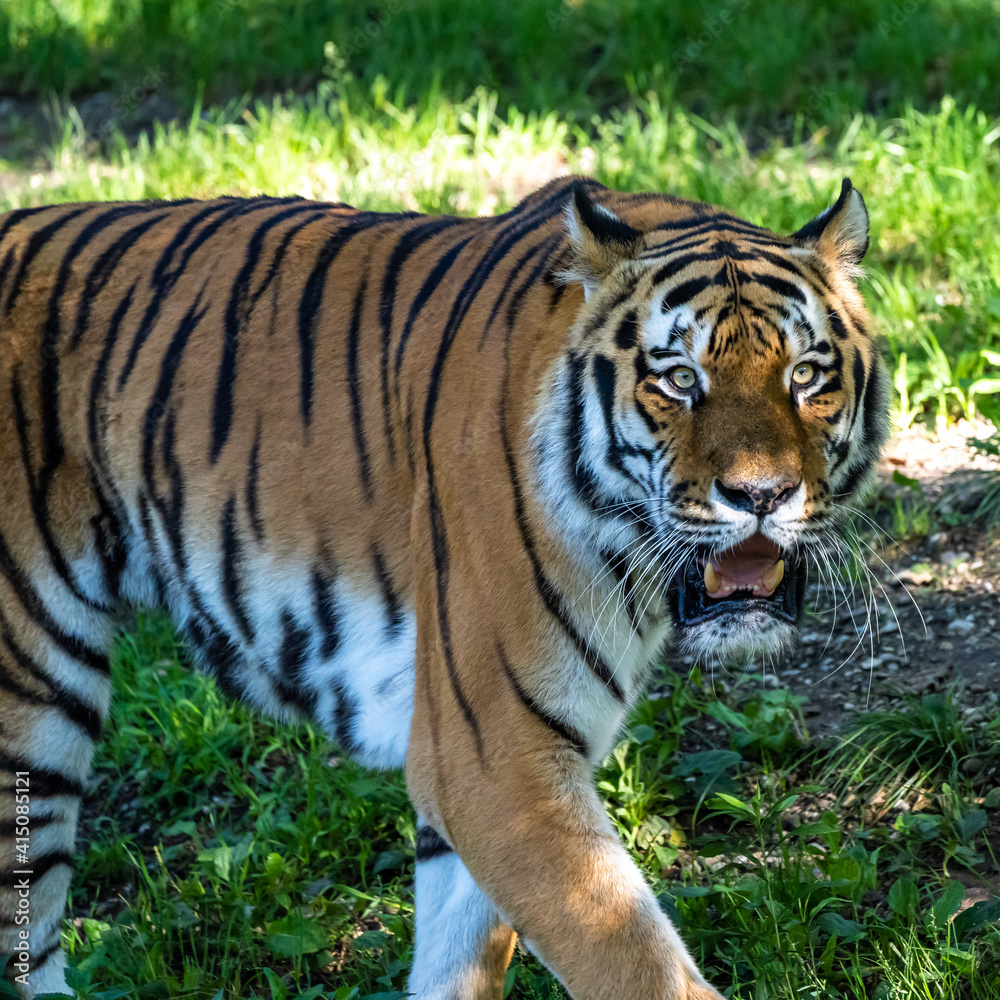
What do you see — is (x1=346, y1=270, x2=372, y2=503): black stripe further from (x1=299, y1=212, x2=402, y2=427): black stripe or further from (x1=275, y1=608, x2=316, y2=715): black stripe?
(x1=275, y1=608, x2=316, y2=715): black stripe

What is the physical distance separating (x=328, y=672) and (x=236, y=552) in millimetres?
280

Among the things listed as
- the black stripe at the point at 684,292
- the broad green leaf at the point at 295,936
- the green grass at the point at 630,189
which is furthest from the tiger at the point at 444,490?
the green grass at the point at 630,189

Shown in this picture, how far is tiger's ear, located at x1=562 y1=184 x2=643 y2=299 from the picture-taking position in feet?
6.30

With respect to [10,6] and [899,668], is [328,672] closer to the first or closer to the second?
[899,668]

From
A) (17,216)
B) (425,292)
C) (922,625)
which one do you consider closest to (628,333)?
(425,292)

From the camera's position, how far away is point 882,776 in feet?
8.96

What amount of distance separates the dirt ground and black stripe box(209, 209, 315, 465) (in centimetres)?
143

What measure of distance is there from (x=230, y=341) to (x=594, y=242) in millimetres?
781

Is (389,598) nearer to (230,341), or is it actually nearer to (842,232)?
(230,341)

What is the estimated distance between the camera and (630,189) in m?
4.71

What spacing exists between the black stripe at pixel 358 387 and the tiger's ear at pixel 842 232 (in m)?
0.79

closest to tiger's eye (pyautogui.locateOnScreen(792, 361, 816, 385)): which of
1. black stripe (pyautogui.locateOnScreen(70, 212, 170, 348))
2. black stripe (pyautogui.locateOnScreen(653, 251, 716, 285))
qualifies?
black stripe (pyautogui.locateOnScreen(653, 251, 716, 285))

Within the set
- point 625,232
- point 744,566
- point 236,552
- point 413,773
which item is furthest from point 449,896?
point 625,232

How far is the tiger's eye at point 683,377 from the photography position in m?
1.84
